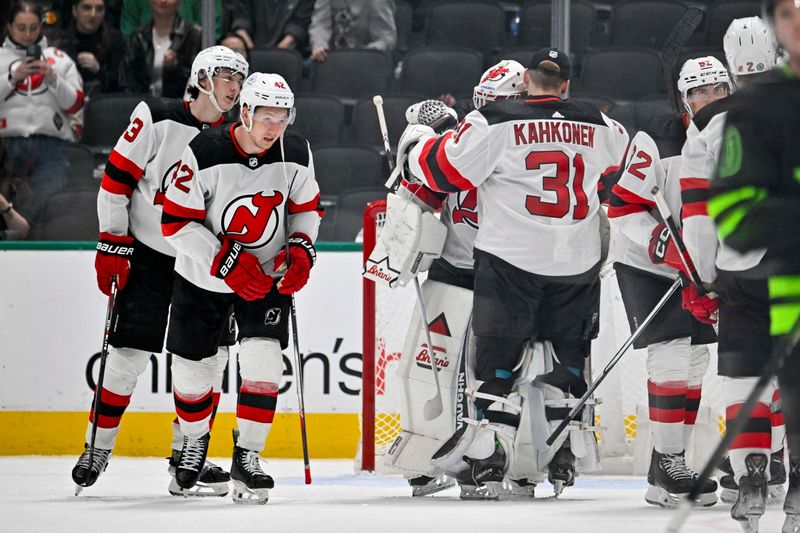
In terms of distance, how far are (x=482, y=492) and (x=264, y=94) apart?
1378mm

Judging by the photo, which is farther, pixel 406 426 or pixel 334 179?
pixel 334 179

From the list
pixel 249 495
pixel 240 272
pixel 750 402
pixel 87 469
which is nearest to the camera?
pixel 750 402

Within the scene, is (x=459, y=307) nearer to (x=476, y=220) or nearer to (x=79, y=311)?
(x=476, y=220)

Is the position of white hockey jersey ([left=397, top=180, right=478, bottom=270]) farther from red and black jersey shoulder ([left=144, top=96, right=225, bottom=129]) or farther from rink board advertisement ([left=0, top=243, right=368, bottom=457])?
rink board advertisement ([left=0, top=243, right=368, bottom=457])

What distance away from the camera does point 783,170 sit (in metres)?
2.58

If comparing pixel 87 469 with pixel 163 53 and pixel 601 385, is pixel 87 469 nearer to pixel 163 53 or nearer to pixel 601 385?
pixel 601 385

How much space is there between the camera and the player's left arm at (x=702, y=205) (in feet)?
11.7

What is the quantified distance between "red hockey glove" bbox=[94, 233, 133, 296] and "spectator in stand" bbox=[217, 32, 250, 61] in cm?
187

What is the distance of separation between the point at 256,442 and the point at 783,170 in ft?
6.51

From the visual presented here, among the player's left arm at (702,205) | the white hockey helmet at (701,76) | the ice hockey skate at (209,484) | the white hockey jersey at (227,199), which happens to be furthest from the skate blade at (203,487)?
the white hockey helmet at (701,76)

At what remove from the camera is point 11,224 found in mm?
5973

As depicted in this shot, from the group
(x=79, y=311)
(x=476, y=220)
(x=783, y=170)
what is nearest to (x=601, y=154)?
(x=476, y=220)

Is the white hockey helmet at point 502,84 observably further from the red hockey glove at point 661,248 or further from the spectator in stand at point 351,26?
the spectator in stand at point 351,26

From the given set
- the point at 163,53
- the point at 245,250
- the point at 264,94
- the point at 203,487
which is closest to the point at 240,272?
the point at 245,250
